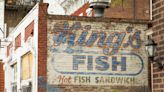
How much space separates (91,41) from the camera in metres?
15.6

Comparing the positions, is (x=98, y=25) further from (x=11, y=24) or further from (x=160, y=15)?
(x=11, y=24)

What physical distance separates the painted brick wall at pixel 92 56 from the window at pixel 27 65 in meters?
2.43

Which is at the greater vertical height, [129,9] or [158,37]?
[129,9]

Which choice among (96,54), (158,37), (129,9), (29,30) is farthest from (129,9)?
(158,37)

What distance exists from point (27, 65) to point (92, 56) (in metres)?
3.98

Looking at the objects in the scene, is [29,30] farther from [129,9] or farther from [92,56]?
[129,9]

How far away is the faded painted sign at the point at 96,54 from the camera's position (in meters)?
15.2

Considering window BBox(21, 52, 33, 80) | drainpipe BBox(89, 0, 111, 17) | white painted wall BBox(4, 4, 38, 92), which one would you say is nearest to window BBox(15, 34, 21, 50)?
white painted wall BBox(4, 4, 38, 92)

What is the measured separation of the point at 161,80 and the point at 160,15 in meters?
1.00

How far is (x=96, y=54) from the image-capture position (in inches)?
614

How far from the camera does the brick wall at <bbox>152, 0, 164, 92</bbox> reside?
6715 mm

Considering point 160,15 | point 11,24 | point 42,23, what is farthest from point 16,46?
point 11,24

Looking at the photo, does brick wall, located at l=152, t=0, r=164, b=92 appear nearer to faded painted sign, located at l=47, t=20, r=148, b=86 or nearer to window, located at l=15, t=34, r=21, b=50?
faded painted sign, located at l=47, t=20, r=148, b=86

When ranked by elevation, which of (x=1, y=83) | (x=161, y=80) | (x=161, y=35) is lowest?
(x=1, y=83)
